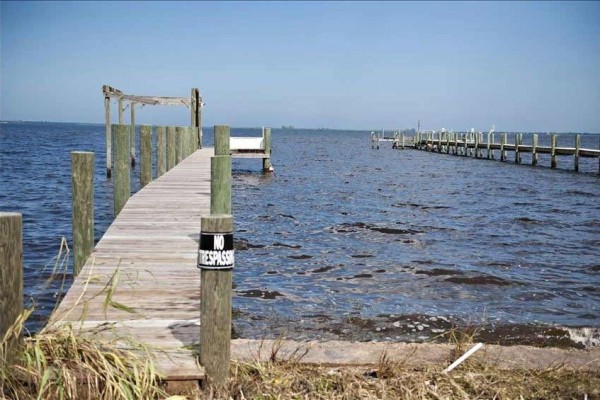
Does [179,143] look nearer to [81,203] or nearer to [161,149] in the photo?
[161,149]

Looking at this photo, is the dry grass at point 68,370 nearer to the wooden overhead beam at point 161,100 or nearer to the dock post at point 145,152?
→ the dock post at point 145,152

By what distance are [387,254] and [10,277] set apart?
7.80m

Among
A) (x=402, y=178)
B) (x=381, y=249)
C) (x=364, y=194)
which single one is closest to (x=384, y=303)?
(x=381, y=249)

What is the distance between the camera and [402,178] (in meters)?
27.0

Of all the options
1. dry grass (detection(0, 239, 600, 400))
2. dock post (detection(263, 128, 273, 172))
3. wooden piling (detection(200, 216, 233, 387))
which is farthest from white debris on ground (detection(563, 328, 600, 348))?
dock post (detection(263, 128, 273, 172))

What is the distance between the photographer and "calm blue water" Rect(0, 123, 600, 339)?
7.07 meters

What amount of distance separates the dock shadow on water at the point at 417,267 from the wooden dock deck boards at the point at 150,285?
3.48ft

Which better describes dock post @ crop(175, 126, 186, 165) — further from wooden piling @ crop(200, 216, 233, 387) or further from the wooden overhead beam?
wooden piling @ crop(200, 216, 233, 387)

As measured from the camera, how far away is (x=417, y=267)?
30.9 ft

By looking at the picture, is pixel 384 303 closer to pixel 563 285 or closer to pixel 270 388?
pixel 563 285

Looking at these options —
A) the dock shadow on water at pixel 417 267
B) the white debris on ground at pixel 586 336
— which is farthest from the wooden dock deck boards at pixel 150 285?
the white debris on ground at pixel 586 336

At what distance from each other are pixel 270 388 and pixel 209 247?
0.85 m

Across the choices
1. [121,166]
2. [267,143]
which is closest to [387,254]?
[121,166]

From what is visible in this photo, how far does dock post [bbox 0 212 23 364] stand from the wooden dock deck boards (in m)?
0.37
